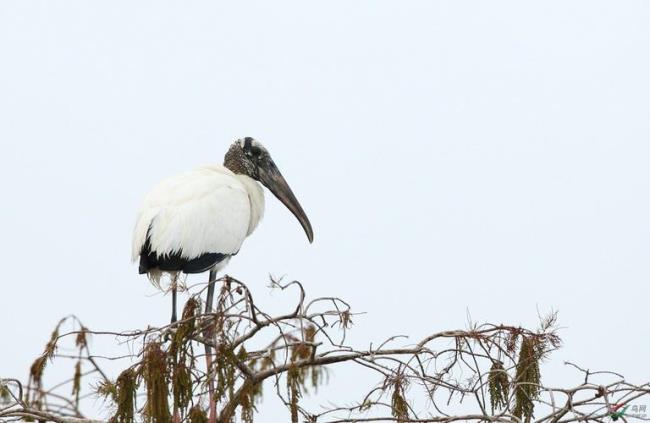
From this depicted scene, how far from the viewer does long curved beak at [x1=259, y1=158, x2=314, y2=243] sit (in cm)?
942

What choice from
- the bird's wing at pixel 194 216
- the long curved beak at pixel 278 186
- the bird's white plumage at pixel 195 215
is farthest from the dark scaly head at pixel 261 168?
the bird's wing at pixel 194 216

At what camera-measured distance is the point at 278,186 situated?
9.48 meters

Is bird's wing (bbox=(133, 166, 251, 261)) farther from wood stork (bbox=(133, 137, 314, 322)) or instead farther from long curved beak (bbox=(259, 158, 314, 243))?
long curved beak (bbox=(259, 158, 314, 243))

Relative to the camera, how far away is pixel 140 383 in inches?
163

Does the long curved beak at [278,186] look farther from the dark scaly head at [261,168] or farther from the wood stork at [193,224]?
the wood stork at [193,224]

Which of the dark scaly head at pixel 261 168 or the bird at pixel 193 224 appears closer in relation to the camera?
the bird at pixel 193 224

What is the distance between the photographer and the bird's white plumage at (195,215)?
7.64 metres

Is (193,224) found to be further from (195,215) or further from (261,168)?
(261,168)

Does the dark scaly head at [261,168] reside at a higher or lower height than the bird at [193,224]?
higher

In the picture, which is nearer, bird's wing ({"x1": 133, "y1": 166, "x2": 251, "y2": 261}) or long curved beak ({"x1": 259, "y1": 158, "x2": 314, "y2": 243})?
bird's wing ({"x1": 133, "y1": 166, "x2": 251, "y2": 261})

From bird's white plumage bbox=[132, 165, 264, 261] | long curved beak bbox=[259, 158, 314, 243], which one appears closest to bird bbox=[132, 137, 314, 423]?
bird's white plumage bbox=[132, 165, 264, 261]

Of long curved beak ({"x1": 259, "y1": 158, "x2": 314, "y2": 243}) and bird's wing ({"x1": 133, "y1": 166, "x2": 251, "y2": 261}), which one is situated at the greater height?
long curved beak ({"x1": 259, "y1": 158, "x2": 314, "y2": 243})

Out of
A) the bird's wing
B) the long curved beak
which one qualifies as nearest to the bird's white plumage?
the bird's wing

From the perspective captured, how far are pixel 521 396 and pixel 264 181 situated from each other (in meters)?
5.19
